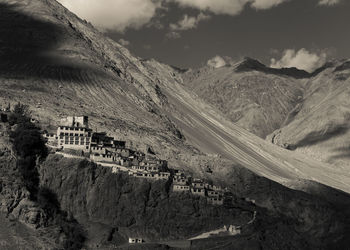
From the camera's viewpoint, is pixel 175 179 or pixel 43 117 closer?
pixel 175 179

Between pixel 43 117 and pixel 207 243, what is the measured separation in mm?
65094

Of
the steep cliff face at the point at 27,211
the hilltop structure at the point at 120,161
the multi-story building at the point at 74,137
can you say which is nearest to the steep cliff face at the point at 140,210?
the hilltop structure at the point at 120,161

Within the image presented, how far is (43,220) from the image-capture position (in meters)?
143

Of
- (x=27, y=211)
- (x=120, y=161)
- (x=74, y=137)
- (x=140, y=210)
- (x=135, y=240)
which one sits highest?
(x=74, y=137)

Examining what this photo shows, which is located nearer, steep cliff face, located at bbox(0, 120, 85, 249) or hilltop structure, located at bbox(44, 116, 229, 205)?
steep cliff face, located at bbox(0, 120, 85, 249)

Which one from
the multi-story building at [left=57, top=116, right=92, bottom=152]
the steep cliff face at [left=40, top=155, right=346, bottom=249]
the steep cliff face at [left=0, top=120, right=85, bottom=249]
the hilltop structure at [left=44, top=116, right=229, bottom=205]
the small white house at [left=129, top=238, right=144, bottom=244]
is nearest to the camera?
the steep cliff face at [left=0, top=120, right=85, bottom=249]

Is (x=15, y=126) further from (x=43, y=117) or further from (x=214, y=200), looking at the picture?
(x=214, y=200)

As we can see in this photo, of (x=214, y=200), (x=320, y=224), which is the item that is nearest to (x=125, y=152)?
(x=214, y=200)

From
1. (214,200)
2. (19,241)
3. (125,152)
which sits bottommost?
(19,241)

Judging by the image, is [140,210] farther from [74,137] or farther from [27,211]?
[27,211]

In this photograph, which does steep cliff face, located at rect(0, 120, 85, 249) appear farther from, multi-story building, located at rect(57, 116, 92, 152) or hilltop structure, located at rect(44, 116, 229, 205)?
hilltop structure, located at rect(44, 116, 229, 205)

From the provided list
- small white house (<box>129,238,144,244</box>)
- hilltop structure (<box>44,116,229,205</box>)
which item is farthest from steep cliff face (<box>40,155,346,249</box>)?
small white house (<box>129,238,144,244</box>)

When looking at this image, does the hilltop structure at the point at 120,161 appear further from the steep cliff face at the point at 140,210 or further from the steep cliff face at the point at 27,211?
the steep cliff face at the point at 27,211

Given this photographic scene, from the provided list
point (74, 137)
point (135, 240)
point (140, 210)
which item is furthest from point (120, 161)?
point (135, 240)
